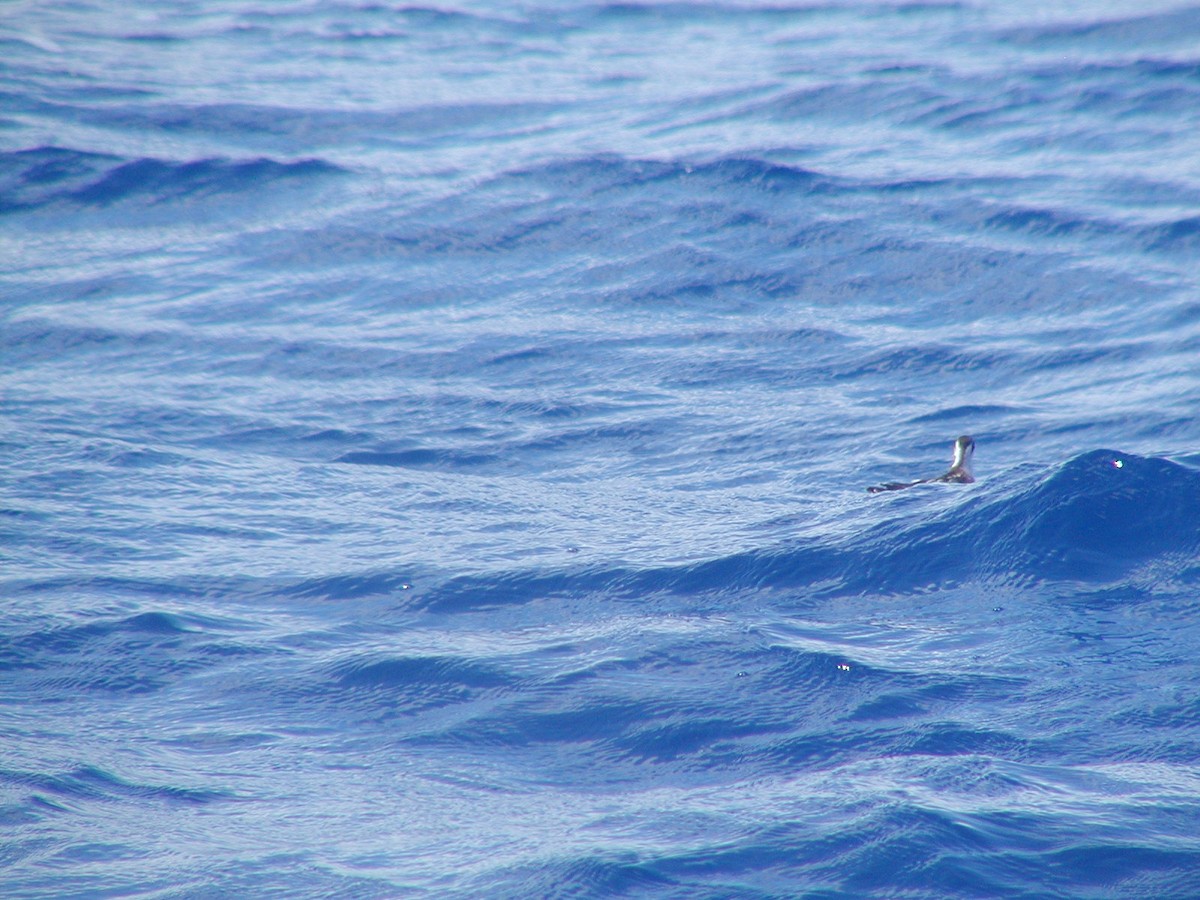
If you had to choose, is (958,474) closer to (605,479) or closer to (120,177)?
(605,479)

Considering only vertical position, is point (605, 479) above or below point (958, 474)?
below

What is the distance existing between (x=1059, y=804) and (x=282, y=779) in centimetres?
315

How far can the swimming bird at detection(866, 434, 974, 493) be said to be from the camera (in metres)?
8.05

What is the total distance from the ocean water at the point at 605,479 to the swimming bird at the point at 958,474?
0.12 meters

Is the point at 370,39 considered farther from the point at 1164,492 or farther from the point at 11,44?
the point at 1164,492

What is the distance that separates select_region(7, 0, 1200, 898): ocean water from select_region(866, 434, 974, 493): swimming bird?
0.40ft

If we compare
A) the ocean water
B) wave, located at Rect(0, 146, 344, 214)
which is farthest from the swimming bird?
wave, located at Rect(0, 146, 344, 214)

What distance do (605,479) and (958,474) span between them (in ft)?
7.27

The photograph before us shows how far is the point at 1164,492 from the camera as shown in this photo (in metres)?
7.78

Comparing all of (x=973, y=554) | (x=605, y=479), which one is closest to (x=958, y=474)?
(x=973, y=554)

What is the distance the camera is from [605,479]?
8.77m

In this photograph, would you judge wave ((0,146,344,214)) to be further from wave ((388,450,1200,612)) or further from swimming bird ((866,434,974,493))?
swimming bird ((866,434,974,493))

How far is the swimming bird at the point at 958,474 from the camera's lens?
8047 millimetres

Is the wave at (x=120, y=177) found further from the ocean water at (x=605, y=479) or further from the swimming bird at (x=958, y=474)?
the swimming bird at (x=958, y=474)
